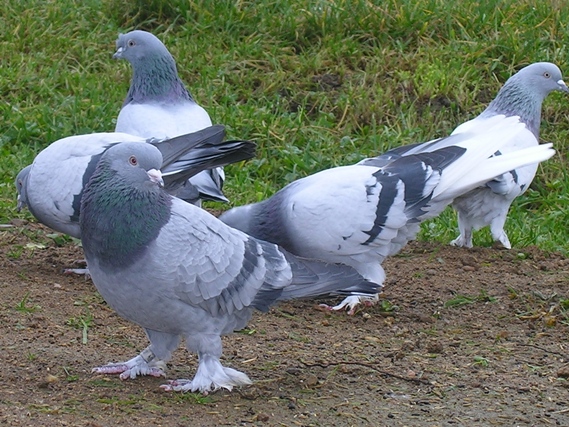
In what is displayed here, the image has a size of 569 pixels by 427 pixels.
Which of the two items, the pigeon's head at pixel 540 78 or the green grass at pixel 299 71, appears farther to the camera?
the green grass at pixel 299 71

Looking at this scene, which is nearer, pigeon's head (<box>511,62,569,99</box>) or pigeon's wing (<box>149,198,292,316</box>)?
pigeon's wing (<box>149,198,292,316</box>)

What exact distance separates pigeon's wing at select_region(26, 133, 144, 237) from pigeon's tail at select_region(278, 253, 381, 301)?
1600mm

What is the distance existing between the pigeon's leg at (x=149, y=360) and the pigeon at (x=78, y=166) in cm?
123

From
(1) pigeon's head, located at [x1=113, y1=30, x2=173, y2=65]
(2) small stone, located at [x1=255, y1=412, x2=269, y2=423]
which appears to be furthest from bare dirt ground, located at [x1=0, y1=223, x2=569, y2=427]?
(1) pigeon's head, located at [x1=113, y1=30, x2=173, y2=65]

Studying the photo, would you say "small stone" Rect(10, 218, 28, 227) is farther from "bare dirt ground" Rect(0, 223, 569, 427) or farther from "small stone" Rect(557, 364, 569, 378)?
"small stone" Rect(557, 364, 569, 378)

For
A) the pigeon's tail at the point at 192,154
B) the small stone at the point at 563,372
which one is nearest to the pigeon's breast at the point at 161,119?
the pigeon's tail at the point at 192,154

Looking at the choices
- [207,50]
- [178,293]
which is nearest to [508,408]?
[178,293]

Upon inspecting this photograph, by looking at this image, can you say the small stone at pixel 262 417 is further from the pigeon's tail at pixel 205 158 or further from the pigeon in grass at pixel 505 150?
the pigeon in grass at pixel 505 150

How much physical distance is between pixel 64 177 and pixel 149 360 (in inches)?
66.2

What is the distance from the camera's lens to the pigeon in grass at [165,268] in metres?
3.61

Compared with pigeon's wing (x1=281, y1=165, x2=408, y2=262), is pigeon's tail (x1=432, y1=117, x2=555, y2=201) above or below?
above

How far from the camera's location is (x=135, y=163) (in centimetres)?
376

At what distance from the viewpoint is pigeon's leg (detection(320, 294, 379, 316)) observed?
5133mm

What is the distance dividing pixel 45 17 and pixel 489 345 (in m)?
6.10
